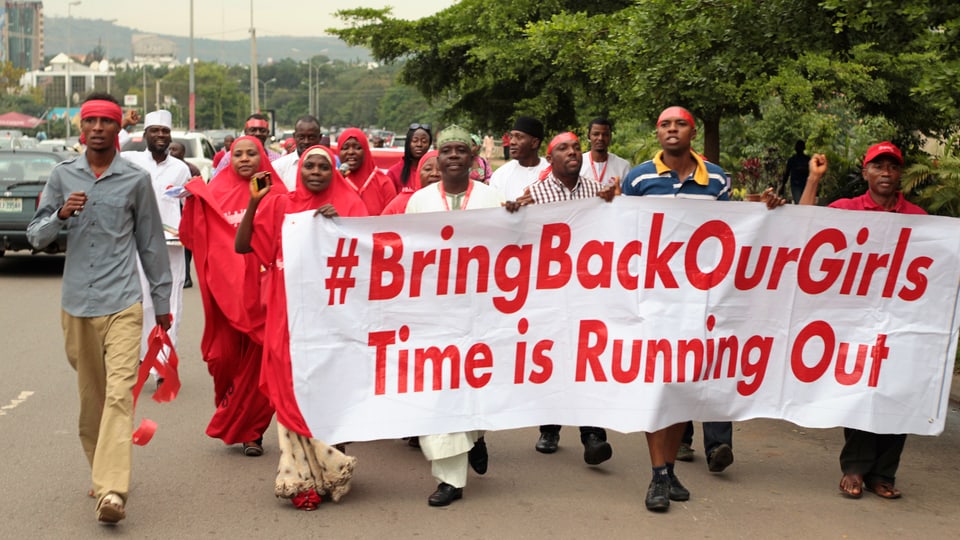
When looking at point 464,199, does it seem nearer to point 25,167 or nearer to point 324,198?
point 324,198

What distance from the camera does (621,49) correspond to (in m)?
10.7

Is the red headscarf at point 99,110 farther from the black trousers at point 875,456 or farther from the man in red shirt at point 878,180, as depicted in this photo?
the black trousers at point 875,456

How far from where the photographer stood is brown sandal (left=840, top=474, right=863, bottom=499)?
6.77m

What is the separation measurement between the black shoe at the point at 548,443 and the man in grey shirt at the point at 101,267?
2480 mm

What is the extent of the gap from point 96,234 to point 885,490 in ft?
13.2

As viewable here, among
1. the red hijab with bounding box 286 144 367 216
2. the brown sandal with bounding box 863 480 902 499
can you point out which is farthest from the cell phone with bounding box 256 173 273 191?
the brown sandal with bounding box 863 480 902 499

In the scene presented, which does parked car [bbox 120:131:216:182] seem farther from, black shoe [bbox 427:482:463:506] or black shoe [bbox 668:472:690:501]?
black shoe [bbox 668:472:690:501]

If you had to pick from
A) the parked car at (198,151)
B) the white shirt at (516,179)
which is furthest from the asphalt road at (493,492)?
the parked car at (198,151)

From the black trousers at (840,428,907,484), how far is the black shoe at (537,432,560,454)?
5.66 feet

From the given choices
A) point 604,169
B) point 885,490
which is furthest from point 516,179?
point 885,490

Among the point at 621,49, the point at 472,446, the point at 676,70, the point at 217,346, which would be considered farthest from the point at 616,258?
the point at 621,49

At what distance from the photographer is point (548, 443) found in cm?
787

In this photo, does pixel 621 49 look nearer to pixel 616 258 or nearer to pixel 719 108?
pixel 719 108

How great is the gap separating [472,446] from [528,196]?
127cm
